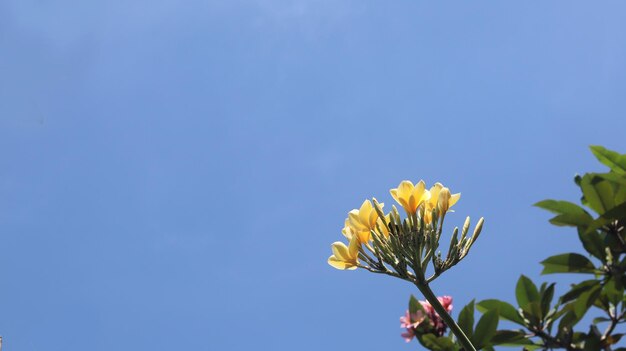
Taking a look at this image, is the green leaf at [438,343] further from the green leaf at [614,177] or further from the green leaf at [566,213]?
the green leaf at [614,177]

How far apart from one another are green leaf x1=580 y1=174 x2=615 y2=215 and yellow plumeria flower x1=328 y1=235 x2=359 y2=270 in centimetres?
142

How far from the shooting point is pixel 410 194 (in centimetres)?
347

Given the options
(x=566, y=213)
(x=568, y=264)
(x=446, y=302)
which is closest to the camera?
(x=566, y=213)

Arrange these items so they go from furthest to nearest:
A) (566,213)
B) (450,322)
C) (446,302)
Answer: (446,302)
(450,322)
(566,213)

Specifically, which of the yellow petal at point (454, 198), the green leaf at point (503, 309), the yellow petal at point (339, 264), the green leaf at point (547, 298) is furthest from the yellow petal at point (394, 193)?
the green leaf at point (547, 298)

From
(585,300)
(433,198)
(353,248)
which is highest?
(433,198)

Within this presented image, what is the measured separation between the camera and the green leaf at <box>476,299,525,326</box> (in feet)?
8.14

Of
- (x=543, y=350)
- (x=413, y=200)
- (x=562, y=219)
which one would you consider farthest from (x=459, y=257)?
(x=562, y=219)

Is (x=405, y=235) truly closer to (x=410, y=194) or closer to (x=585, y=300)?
(x=410, y=194)

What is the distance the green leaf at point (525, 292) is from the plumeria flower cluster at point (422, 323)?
300 millimetres

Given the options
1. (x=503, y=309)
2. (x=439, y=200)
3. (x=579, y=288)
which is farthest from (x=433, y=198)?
(x=579, y=288)

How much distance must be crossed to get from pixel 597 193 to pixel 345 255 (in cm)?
157

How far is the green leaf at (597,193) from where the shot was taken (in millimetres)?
2129

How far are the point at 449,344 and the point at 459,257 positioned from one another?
3.64 ft
